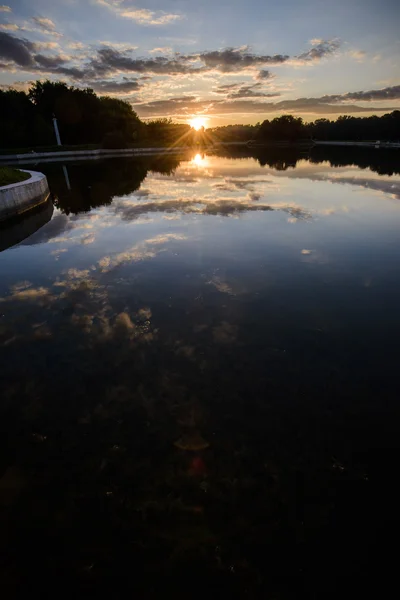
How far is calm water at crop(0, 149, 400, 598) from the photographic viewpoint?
3275 millimetres

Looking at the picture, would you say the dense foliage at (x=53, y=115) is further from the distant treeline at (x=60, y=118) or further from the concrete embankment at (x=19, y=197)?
the concrete embankment at (x=19, y=197)

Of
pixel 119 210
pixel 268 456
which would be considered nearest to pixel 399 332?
pixel 268 456

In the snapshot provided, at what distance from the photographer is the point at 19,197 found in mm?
19359

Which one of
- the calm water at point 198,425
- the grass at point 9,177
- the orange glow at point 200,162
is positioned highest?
the grass at point 9,177

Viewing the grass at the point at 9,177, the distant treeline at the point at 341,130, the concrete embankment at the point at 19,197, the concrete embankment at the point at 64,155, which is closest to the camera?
the concrete embankment at the point at 19,197

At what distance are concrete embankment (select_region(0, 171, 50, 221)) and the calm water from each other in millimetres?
9190

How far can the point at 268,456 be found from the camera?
429 cm

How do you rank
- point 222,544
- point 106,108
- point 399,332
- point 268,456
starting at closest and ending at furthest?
point 222,544 → point 268,456 → point 399,332 → point 106,108

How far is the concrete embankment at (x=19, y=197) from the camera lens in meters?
17.9

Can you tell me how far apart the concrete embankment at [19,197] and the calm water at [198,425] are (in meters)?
9.19

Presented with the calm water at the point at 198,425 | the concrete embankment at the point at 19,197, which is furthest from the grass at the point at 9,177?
the calm water at the point at 198,425

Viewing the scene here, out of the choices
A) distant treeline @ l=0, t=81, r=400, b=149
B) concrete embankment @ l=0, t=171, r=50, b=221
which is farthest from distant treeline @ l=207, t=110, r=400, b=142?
concrete embankment @ l=0, t=171, r=50, b=221

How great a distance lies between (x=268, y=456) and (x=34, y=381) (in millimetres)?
4316

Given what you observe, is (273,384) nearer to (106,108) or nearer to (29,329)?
(29,329)
